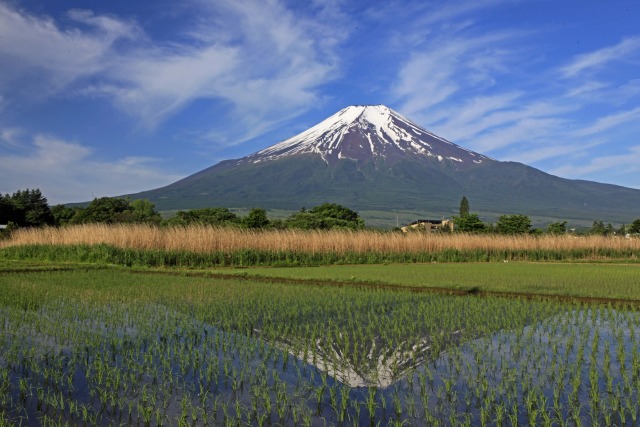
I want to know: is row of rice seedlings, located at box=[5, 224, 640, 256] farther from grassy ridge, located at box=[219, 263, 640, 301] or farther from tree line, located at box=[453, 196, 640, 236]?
tree line, located at box=[453, 196, 640, 236]

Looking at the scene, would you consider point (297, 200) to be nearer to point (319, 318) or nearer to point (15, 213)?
point (15, 213)

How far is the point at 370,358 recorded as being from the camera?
17.6 feet

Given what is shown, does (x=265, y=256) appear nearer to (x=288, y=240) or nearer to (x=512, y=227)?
(x=288, y=240)

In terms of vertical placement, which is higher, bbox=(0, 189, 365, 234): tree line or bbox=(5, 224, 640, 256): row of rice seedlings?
bbox=(0, 189, 365, 234): tree line

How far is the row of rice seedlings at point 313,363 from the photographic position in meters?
3.84

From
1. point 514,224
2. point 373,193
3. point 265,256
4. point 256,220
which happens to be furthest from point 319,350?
point 373,193

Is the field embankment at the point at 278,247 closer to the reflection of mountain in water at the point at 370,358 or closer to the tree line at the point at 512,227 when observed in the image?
the tree line at the point at 512,227

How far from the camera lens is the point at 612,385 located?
4.52 m

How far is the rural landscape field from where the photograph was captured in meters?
3.87

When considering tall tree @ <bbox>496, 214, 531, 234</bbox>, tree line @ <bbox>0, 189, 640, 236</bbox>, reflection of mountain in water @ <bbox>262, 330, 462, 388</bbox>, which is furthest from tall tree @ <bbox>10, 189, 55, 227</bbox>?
reflection of mountain in water @ <bbox>262, 330, 462, 388</bbox>

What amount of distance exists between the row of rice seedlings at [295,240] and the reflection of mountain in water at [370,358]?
13.8 metres

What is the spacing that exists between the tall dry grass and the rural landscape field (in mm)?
5667

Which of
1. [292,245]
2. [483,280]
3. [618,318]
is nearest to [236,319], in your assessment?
[618,318]

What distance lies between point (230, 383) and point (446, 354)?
2.41 metres
